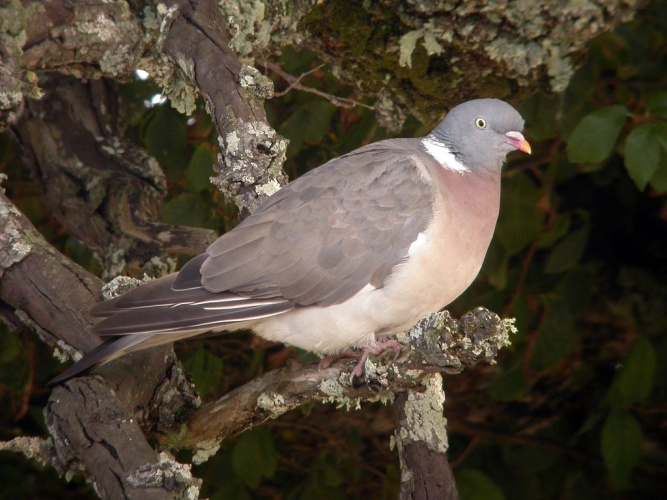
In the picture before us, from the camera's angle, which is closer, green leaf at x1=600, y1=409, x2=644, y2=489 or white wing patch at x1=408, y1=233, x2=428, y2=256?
white wing patch at x1=408, y1=233, x2=428, y2=256

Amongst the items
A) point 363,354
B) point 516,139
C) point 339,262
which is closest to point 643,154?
point 516,139

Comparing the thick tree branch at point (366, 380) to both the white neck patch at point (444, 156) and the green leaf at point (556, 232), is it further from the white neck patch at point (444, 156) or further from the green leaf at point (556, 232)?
the green leaf at point (556, 232)

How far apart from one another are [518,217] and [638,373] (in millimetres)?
672

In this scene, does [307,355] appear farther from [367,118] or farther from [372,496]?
[372,496]

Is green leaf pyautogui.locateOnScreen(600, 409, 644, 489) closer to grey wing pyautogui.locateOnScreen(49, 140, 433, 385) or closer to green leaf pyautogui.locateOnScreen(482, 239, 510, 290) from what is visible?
green leaf pyautogui.locateOnScreen(482, 239, 510, 290)

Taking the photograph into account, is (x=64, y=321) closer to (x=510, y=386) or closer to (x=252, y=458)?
(x=252, y=458)

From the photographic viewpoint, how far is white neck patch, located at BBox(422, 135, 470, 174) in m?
2.59

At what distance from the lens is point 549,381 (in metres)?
4.13

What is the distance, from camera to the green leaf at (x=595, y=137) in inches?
102

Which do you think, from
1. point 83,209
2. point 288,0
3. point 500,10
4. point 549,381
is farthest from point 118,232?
point 549,381

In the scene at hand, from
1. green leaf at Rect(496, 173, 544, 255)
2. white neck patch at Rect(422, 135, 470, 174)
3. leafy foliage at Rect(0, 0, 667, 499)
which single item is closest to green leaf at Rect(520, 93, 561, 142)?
leafy foliage at Rect(0, 0, 667, 499)

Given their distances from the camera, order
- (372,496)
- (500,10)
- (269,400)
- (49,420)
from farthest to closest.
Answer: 1. (372,496)
2. (500,10)
3. (269,400)
4. (49,420)

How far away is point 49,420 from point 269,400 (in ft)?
1.73

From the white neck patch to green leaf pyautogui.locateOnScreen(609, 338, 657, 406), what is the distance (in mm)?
917
